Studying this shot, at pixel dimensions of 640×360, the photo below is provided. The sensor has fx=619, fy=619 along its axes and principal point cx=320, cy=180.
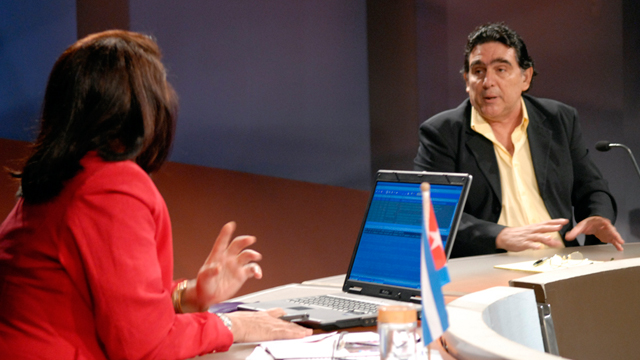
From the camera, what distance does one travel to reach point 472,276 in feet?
5.26

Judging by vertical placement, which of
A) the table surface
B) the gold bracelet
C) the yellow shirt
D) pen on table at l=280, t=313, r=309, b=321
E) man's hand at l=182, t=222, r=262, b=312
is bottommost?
the table surface

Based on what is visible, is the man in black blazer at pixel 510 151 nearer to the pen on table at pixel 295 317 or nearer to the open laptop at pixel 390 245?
the open laptop at pixel 390 245

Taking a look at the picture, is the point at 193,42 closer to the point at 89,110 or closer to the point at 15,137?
the point at 15,137

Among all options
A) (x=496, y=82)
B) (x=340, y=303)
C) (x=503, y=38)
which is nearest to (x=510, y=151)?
(x=496, y=82)

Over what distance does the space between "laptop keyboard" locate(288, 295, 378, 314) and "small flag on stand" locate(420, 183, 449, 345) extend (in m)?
0.47

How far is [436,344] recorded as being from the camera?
96cm

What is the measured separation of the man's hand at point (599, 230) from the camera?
202cm

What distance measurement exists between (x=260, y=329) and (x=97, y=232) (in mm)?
334

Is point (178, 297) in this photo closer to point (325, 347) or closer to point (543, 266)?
point (325, 347)

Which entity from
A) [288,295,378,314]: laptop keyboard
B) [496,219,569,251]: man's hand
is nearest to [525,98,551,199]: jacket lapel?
[496,219,569,251]: man's hand

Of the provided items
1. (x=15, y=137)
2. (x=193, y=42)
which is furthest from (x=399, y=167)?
(x=15, y=137)

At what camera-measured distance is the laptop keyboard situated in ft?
3.98

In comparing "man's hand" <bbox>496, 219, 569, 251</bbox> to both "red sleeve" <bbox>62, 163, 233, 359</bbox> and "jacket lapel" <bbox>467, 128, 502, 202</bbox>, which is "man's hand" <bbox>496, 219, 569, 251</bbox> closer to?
"jacket lapel" <bbox>467, 128, 502, 202</bbox>

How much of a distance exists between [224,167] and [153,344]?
99.6 inches
